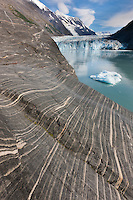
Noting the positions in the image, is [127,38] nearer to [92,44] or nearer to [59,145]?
[92,44]

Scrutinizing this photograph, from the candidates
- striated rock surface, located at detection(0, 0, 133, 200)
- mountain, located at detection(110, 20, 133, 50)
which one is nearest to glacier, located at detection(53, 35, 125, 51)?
mountain, located at detection(110, 20, 133, 50)

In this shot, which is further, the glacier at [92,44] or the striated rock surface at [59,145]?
the glacier at [92,44]

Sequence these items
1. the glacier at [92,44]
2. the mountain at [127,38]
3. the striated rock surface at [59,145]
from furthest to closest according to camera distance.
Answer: the mountain at [127,38], the glacier at [92,44], the striated rock surface at [59,145]

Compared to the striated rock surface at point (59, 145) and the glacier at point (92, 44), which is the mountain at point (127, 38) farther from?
the striated rock surface at point (59, 145)

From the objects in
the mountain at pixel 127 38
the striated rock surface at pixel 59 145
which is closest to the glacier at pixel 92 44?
the mountain at pixel 127 38

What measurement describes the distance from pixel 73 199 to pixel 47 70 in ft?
18.5

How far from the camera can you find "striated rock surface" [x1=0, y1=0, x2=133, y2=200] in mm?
1816

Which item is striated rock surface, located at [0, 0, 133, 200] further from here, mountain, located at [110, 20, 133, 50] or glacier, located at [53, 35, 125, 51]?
mountain, located at [110, 20, 133, 50]

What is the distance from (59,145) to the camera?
2.69 meters

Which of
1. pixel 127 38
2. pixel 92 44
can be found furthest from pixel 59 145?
pixel 127 38

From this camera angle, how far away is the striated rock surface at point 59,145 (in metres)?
1.82

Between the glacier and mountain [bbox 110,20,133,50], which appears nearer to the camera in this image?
the glacier

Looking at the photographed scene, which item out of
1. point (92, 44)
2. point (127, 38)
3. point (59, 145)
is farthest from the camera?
point (127, 38)

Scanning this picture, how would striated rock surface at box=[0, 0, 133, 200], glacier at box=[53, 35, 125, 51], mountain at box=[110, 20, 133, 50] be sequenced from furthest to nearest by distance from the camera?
mountain at box=[110, 20, 133, 50] → glacier at box=[53, 35, 125, 51] → striated rock surface at box=[0, 0, 133, 200]
